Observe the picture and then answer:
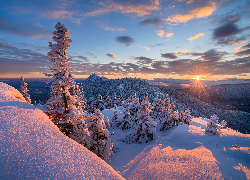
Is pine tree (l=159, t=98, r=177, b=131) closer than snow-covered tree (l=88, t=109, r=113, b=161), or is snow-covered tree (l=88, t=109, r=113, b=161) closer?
snow-covered tree (l=88, t=109, r=113, b=161)

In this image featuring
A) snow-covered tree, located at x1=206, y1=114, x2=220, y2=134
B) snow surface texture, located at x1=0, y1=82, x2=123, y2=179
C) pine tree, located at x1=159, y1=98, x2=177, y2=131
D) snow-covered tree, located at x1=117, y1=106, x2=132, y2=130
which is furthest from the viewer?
snow-covered tree, located at x1=117, y1=106, x2=132, y2=130

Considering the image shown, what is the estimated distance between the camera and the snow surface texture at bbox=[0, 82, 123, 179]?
288 cm

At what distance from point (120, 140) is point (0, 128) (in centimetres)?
2407

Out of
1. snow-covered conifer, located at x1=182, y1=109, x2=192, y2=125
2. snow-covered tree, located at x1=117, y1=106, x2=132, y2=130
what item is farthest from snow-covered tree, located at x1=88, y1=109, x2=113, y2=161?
snow-covered conifer, located at x1=182, y1=109, x2=192, y2=125

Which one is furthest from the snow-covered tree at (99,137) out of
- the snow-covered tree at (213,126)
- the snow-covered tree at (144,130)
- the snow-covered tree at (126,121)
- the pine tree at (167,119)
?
the pine tree at (167,119)

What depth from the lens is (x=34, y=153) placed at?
11.2 feet

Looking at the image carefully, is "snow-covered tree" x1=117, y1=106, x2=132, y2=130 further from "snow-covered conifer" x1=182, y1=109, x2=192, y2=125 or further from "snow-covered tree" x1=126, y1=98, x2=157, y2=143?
"snow-covered conifer" x1=182, y1=109, x2=192, y2=125

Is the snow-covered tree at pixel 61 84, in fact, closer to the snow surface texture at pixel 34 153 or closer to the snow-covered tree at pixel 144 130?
the snow surface texture at pixel 34 153

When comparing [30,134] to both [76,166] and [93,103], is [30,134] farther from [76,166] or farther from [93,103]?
[93,103]

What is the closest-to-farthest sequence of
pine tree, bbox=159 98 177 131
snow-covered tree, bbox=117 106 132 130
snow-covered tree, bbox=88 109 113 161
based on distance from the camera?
snow-covered tree, bbox=88 109 113 161 < pine tree, bbox=159 98 177 131 < snow-covered tree, bbox=117 106 132 130

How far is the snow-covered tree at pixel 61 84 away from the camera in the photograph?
31.6ft

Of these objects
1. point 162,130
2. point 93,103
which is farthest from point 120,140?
point 93,103

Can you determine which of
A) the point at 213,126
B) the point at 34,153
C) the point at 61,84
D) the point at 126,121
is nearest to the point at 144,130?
the point at 126,121

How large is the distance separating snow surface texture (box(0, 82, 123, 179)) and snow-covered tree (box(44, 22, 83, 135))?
4738 millimetres
